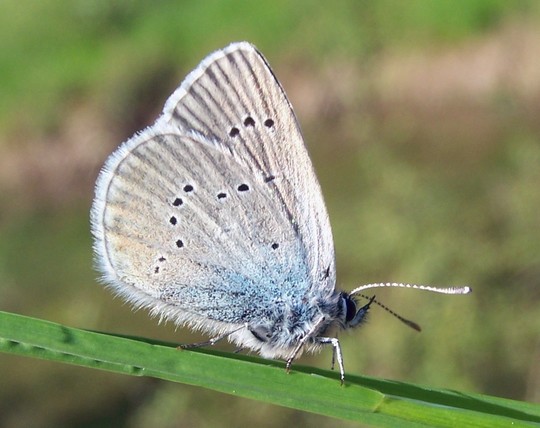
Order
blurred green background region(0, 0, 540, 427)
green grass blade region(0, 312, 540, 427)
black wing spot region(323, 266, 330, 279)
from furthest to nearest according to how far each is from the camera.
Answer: blurred green background region(0, 0, 540, 427)
black wing spot region(323, 266, 330, 279)
green grass blade region(0, 312, 540, 427)

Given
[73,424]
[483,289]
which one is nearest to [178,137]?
[483,289]

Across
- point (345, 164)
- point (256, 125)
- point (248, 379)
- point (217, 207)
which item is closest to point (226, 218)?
point (217, 207)

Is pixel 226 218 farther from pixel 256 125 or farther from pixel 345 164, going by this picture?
pixel 345 164

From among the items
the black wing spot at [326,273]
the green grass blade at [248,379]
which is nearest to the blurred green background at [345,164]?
the black wing spot at [326,273]

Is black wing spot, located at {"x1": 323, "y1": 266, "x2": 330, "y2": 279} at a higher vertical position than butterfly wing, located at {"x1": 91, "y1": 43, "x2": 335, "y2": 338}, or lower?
lower

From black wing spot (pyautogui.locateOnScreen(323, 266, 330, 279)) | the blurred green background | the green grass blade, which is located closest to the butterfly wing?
black wing spot (pyautogui.locateOnScreen(323, 266, 330, 279))

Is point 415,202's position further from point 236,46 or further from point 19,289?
point 19,289

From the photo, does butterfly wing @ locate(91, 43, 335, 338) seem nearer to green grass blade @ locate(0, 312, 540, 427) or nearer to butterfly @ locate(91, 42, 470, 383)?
butterfly @ locate(91, 42, 470, 383)
